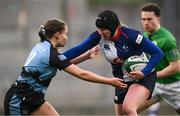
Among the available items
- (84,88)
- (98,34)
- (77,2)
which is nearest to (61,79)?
(84,88)

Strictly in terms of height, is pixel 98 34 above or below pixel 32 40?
above

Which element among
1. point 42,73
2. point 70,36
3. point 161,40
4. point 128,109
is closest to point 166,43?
point 161,40

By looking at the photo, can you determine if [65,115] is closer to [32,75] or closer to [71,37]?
[71,37]

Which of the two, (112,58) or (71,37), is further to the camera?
(71,37)

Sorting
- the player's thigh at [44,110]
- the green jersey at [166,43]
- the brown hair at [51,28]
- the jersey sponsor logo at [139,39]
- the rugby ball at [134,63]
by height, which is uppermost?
the brown hair at [51,28]

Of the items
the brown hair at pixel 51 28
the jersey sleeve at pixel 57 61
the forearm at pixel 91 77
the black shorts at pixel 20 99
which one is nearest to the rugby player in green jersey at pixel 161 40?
the forearm at pixel 91 77

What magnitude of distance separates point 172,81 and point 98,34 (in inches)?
82.0

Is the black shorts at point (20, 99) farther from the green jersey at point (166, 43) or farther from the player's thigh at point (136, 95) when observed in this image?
the green jersey at point (166, 43)

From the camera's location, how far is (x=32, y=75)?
10484 millimetres

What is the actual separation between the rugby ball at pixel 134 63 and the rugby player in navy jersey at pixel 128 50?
2.2 inches

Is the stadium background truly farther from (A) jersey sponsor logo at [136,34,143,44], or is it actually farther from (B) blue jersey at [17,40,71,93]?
(B) blue jersey at [17,40,71,93]

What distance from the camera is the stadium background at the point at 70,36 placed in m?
20.3

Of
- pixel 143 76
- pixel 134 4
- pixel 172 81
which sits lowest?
pixel 134 4

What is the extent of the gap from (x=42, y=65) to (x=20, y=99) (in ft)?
1.72
